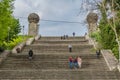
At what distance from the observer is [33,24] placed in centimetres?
6022

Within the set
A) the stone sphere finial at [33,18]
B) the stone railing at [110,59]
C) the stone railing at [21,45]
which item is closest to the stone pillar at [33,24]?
the stone sphere finial at [33,18]

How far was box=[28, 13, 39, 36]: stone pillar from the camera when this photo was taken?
59.3 meters

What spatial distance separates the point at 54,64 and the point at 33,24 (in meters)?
22.0

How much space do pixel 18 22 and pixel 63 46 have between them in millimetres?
17667

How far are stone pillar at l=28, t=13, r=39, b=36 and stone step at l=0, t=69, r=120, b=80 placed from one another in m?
25.7

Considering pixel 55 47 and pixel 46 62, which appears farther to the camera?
pixel 55 47

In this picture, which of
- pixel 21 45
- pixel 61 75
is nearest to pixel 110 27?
pixel 21 45

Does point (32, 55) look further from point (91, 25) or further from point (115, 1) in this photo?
point (91, 25)

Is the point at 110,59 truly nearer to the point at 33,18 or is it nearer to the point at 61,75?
the point at 61,75

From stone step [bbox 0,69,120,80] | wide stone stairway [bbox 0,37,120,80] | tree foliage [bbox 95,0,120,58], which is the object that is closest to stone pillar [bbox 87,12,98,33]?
wide stone stairway [bbox 0,37,120,80]

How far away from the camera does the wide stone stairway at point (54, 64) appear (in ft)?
108

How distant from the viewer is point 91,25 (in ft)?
193

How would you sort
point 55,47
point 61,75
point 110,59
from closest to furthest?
point 61,75 → point 110,59 → point 55,47

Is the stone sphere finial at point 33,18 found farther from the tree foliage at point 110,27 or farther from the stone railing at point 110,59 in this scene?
the stone railing at point 110,59
